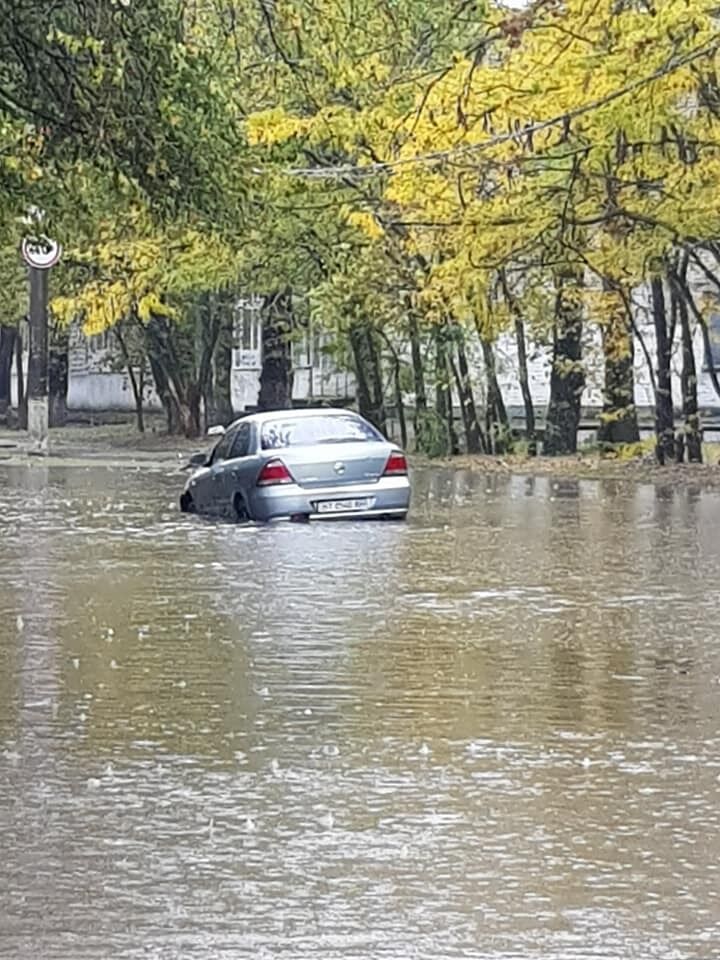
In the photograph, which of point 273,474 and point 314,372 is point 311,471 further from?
point 314,372

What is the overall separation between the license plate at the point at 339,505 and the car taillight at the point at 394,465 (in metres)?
0.44

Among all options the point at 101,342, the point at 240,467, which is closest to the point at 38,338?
the point at 240,467

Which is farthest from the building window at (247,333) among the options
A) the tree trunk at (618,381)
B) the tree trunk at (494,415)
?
the tree trunk at (618,381)

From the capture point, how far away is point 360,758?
368 inches

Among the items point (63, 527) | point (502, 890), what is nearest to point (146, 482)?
point (63, 527)

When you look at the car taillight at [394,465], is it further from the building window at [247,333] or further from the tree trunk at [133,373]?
the tree trunk at [133,373]

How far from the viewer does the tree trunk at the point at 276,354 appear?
44688 millimetres

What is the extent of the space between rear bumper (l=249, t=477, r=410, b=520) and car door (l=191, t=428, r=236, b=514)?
3.55ft

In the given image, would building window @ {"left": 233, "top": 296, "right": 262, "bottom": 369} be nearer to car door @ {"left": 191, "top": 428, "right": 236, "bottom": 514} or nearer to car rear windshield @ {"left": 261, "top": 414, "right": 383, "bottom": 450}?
car door @ {"left": 191, "top": 428, "right": 236, "bottom": 514}

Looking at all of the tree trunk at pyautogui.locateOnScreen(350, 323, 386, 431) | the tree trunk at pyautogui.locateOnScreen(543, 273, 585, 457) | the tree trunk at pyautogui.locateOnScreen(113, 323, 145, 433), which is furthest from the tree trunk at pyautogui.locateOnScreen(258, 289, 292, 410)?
the tree trunk at pyautogui.locateOnScreen(543, 273, 585, 457)

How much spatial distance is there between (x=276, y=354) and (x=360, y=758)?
40799 millimetres

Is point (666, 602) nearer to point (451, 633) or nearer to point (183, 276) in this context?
point (451, 633)

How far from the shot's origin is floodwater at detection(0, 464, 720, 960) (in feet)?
21.8

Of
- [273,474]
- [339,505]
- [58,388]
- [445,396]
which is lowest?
[339,505]
